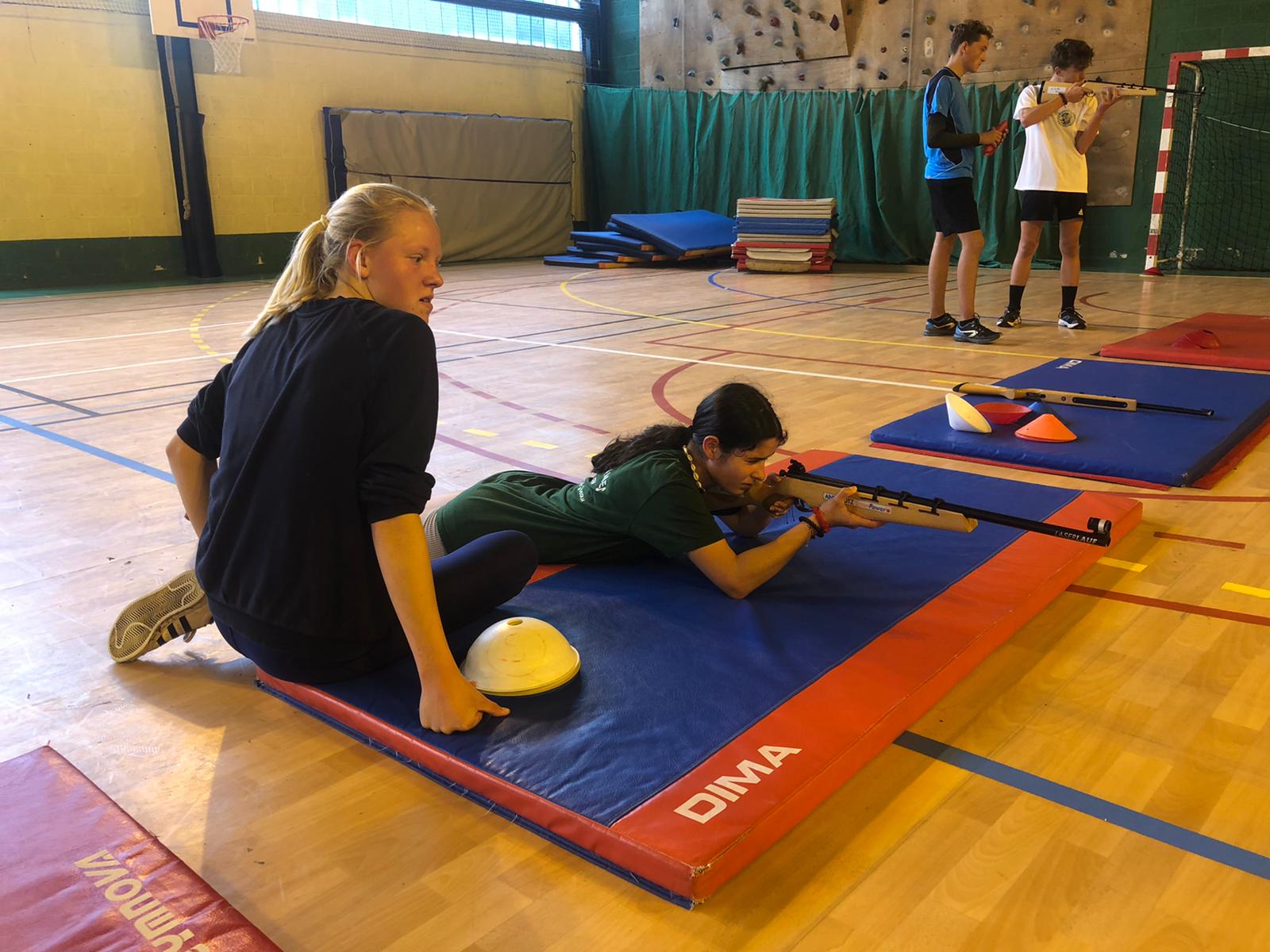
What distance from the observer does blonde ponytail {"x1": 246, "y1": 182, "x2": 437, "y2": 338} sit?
177 cm

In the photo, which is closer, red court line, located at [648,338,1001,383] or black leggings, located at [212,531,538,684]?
black leggings, located at [212,531,538,684]

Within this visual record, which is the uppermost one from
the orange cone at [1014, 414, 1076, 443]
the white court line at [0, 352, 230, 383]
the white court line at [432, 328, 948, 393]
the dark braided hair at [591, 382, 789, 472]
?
the dark braided hair at [591, 382, 789, 472]

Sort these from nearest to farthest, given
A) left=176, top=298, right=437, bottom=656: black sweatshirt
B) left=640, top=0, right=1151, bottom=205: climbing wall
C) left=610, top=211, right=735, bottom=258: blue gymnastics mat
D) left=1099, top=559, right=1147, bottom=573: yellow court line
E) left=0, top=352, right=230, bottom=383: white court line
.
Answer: left=176, top=298, right=437, bottom=656: black sweatshirt → left=1099, top=559, right=1147, bottom=573: yellow court line → left=0, top=352, right=230, bottom=383: white court line → left=640, top=0, right=1151, bottom=205: climbing wall → left=610, top=211, right=735, bottom=258: blue gymnastics mat

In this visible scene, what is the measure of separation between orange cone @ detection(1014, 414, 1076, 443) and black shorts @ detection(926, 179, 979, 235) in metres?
2.60

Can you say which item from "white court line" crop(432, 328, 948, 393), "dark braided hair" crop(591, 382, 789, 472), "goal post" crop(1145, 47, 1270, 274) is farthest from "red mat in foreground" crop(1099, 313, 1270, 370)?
"goal post" crop(1145, 47, 1270, 274)

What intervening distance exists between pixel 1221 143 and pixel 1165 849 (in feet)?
35.7

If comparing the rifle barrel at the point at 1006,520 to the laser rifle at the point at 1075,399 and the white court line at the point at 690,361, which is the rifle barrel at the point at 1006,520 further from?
the white court line at the point at 690,361

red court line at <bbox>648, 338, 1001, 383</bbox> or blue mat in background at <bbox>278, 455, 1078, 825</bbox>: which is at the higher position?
blue mat in background at <bbox>278, 455, 1078, 825</bbox>

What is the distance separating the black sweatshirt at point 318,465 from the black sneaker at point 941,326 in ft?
17.9

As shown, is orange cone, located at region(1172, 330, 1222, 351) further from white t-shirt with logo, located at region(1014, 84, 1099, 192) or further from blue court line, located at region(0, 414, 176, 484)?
blue court line, located at region(0, 414, 176, 484)

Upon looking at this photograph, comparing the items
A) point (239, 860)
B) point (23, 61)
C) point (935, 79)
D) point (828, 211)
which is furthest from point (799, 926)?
point (23, 61)

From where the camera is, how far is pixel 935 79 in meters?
5.93

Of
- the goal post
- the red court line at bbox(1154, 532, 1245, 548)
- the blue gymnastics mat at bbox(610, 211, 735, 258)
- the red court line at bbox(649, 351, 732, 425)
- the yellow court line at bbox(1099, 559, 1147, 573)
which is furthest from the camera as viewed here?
the blue gymnastics mat at bbox(610, 211, 735, 258)

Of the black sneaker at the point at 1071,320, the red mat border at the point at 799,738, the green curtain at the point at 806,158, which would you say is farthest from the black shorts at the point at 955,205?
the green curtain at the point at 806,158
